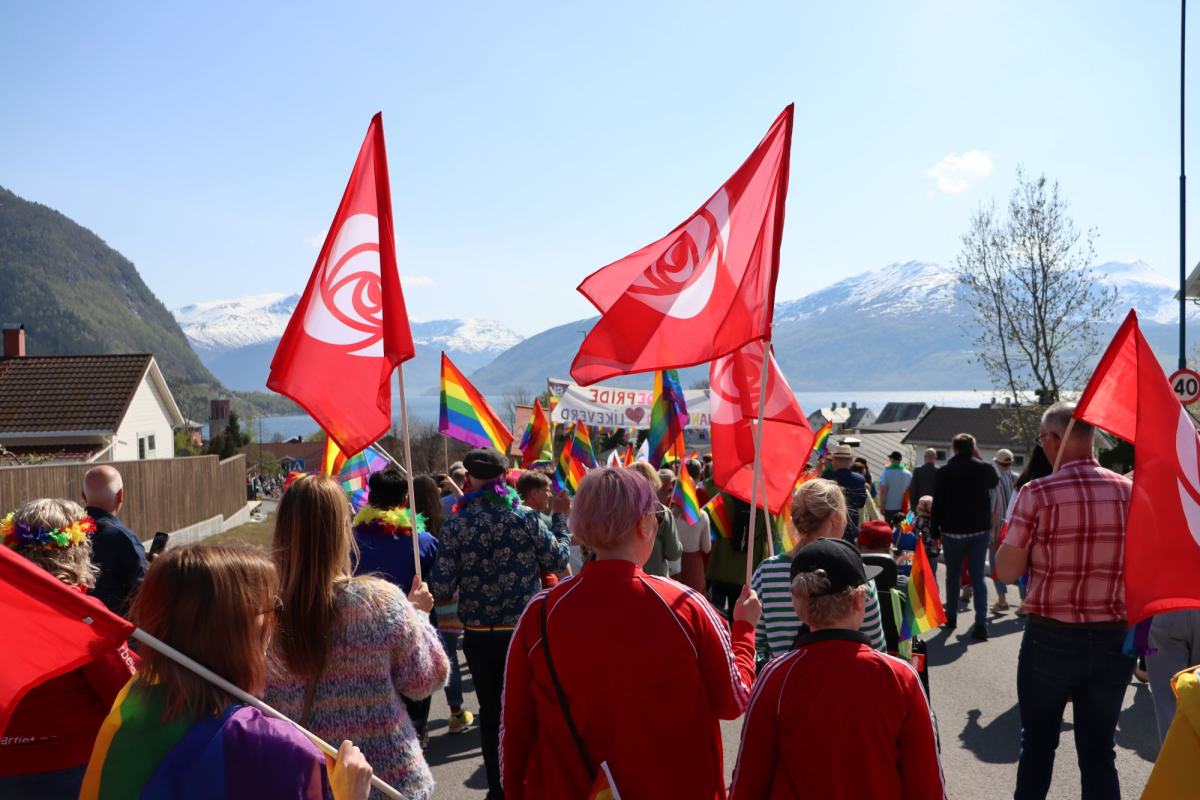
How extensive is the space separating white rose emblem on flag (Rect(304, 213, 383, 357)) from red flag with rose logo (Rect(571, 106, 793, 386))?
998 mm

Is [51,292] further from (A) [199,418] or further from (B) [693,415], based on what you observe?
(B) [693,415]

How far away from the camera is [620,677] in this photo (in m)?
2.93

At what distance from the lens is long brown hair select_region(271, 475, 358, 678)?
128 inches

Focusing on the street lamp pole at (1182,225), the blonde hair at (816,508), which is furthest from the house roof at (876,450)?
the blonde hair at (816,508)

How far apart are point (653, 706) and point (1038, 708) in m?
2.35

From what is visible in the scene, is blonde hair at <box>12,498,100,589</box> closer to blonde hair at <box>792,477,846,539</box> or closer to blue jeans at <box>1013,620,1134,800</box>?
blonde hair at <box>792,477,846,539</box>

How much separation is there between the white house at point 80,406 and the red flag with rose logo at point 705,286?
3000 cm

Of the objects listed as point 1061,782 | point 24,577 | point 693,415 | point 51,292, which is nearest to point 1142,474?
point 1061,782

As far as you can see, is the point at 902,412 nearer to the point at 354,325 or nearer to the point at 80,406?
the point at 80,406

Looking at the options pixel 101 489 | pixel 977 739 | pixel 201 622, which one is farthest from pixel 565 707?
pixel 977 739

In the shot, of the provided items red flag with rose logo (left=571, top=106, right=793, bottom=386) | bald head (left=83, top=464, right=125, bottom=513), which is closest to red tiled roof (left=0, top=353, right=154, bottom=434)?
bald head (left=83, top=464, right=125, bottom=513)

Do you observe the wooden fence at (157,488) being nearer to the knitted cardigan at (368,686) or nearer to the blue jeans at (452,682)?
the blue jeans at (452,682)

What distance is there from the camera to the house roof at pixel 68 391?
34.2 m

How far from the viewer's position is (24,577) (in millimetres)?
2289
